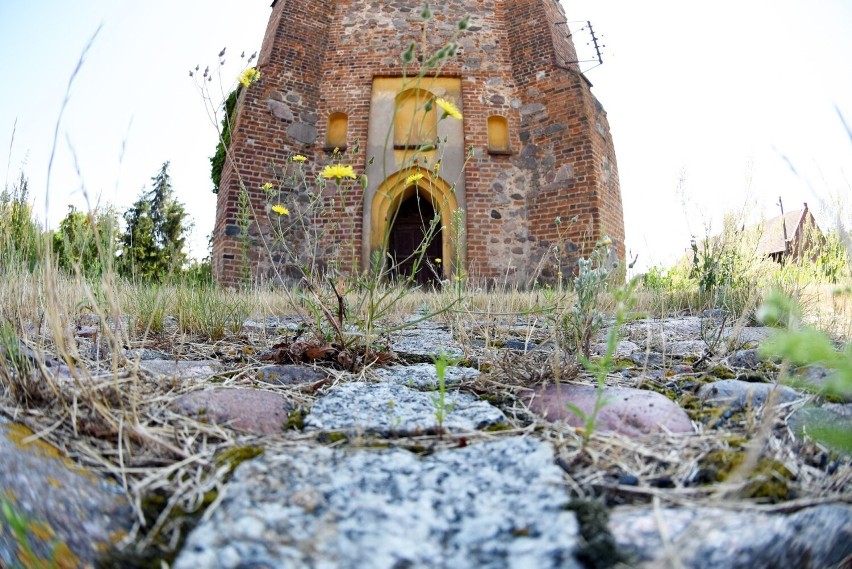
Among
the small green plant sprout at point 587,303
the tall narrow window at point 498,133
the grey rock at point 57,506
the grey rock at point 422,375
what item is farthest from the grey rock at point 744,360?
the tall narrow window at point 498,133

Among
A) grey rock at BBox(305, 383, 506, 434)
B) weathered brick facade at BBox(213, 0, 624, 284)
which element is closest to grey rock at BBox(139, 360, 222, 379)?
grey rock at BBox(305, 383, 506, 434)

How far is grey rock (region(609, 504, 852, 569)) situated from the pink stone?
336 millimetres

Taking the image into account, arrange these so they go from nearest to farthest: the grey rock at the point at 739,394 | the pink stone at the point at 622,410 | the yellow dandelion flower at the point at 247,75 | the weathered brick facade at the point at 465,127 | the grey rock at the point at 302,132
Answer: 1. the pink stone at the point at 622,410
2. the grey rock at the point at 739,394
3. the yellow dandelion flower at the point at 247,75
4. the weathered brick facade at the point at 465,127
5. the grey rock at the point at 302,132

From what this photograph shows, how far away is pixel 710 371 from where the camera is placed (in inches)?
83.9

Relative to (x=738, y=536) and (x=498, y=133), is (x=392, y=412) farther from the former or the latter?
(x=498, y=133)

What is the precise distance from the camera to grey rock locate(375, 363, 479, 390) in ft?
6.52

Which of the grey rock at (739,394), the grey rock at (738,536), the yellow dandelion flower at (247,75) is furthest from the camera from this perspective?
the yellow dandelion flower at (247,75)

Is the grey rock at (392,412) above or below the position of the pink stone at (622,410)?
below

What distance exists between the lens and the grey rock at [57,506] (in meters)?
0.91

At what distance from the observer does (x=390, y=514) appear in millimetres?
1001

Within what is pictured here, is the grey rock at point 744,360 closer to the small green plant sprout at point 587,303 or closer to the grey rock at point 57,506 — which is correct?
the small green plant sprout at point 587,303

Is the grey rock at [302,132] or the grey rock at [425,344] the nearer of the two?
the grey rock at [425,344]

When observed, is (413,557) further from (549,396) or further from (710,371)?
(710,371)

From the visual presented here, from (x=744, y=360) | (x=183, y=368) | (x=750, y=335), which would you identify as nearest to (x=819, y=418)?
(x=744, y=360)
